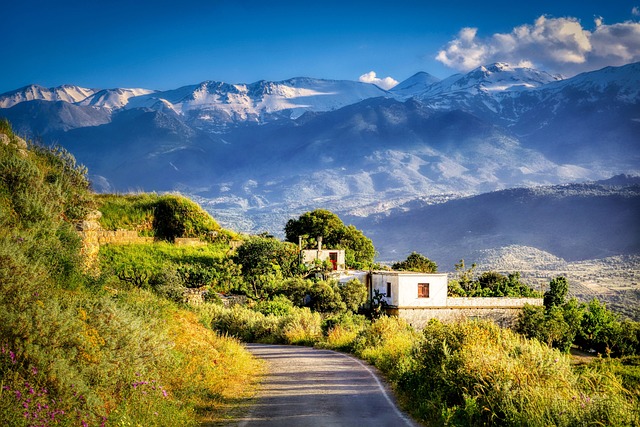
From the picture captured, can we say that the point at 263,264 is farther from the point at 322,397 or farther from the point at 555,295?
the point at 322,397

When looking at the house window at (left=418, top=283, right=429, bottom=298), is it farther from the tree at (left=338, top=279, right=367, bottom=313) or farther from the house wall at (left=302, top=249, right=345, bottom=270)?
the house wall at (left=302, top=249, right=345, bottom=270)

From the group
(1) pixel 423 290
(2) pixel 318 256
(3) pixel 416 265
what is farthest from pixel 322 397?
(3) pixel 416 265

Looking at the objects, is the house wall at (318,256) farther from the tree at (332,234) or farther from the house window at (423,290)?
the tree at (332,234)

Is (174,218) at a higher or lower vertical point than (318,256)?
higher

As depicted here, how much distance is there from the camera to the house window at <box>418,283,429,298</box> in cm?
5128

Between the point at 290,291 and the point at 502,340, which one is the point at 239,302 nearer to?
the point at 290,291

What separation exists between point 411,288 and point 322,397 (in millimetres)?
37061

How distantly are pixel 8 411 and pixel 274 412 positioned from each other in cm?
575

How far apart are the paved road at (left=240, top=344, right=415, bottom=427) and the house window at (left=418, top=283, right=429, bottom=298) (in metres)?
30.2

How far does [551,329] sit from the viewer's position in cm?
5216

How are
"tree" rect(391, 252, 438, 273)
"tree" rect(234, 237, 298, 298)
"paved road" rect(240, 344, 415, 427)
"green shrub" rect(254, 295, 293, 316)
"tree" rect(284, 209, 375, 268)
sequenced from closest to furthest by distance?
"paved road" rect(240, 344, 415, 427) → "green shrub" rect(254, 295, 293, 316) → "tree" rect(234, 237, 298, 298) → "tree" rect(391, 252, 438, 273) → "tree" rect(284, 209, 375, 268)

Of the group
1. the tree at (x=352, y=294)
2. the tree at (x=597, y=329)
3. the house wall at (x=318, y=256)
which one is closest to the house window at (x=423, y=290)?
the tree at (x=352, y=294)

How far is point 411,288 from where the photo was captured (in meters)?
50.9

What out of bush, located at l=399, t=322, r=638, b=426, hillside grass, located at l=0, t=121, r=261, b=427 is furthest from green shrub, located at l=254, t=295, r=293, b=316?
bush, located at l=399, t=322, r=638, b=426
